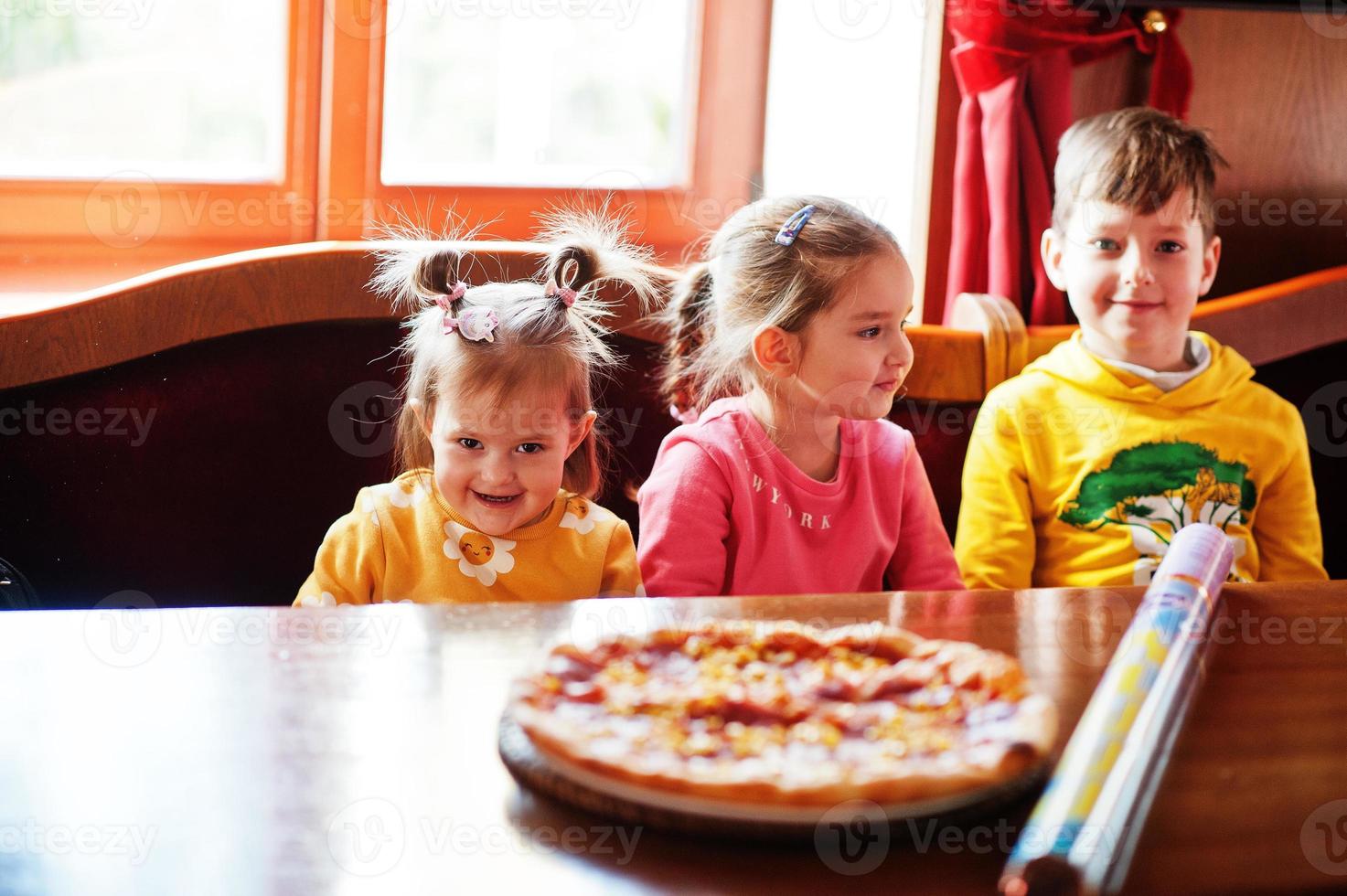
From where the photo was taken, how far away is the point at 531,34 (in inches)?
95.0

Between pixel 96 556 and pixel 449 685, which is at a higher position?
pixel 449 685

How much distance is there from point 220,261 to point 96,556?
0.40 metres

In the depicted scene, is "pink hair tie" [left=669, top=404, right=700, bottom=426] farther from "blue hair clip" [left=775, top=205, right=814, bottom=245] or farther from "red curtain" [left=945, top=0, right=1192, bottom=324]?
"red curtain" [left=945, top=0, right=1192, bottom=324]

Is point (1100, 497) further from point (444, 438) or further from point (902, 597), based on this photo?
point (444, 438)

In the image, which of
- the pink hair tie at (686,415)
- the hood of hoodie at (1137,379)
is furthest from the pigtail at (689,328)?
the hood of hoodie at (1137,379)

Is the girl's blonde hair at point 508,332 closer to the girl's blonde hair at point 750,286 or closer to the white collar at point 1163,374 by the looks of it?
the girl's blonde hair at point 750,286

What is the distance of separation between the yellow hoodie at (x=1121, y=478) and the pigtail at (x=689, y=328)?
410 mm

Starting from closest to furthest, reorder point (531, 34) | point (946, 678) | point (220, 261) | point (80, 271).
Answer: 1. point (946, 678)
2. point (220, 261)
3. point (80, 271)
4. point (531, 34)

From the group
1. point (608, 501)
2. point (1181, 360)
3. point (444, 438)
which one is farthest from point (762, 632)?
point (1181, 360)

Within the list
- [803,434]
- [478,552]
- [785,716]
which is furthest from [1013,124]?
[785,716]

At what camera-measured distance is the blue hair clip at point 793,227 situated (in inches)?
67.4

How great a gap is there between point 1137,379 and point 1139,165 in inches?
11.5

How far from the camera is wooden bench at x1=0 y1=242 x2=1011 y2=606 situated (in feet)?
5.54

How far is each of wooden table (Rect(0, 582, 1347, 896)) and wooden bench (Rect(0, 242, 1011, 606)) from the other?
2.19 feet
